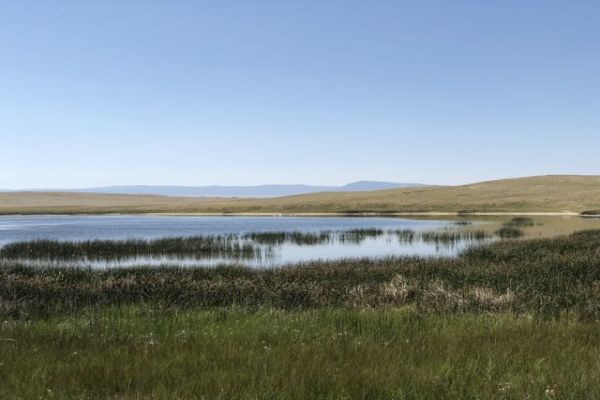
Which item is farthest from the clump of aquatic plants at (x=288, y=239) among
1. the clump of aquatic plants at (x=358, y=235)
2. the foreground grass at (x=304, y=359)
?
the foreground grass at (x=304, y=359)

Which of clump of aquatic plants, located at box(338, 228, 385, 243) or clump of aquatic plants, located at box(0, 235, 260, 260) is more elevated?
clump of aquatic plants, located at box(0, 235, 260, 260)

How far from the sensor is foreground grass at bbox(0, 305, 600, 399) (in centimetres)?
604

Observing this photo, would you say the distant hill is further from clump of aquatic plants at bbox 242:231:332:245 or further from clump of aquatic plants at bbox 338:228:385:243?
clump of aquatic plants at bbox 242:231:332:245

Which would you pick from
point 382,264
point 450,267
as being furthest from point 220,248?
point 450,267

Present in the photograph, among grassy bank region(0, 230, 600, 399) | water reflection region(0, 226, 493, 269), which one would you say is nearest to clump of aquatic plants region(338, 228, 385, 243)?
water reflection region(0, 226, 493, 269)

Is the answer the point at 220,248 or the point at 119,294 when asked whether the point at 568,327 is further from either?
the point at 220,248

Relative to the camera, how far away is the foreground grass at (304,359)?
6.04 meters

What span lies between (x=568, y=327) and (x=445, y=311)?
3167mm

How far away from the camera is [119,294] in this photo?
1617 cm

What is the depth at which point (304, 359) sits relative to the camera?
731cm

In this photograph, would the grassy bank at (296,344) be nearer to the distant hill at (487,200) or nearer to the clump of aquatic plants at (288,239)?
the clump of aquatic plants at (288,239)

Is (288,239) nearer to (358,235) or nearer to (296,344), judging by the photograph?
(358,235)

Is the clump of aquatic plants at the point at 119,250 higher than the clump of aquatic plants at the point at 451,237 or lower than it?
higher

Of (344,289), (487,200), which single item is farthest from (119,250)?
(487,200)
